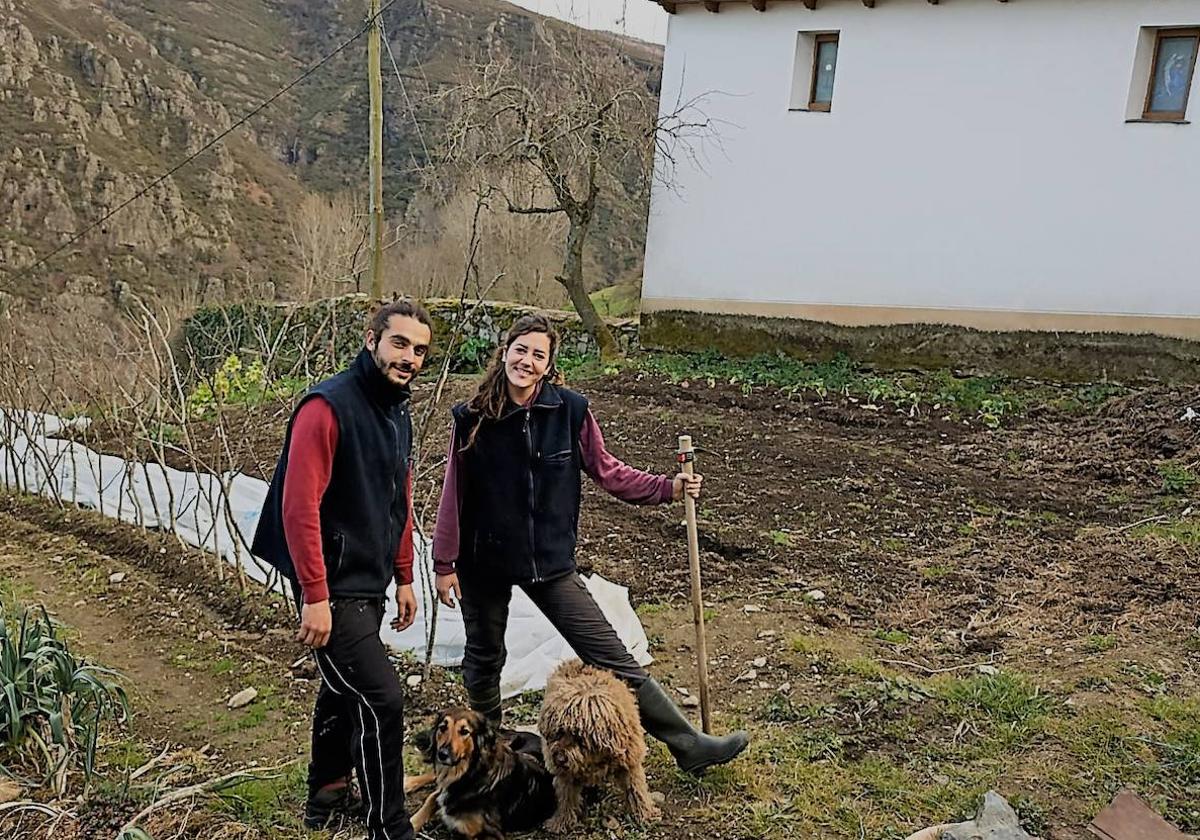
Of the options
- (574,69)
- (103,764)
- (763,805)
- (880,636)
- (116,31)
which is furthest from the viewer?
(116,31)

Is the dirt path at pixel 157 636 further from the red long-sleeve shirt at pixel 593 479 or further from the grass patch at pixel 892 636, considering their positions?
the grass patch at pixel 892 636

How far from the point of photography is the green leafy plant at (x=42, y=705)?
2.98 meters

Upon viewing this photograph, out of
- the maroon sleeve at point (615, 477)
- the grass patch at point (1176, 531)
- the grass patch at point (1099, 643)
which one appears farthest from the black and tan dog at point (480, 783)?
the grass patch at point (1176, 531)

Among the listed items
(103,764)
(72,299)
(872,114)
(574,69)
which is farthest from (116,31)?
(103,764)

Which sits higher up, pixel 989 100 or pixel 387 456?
pixel 989 100

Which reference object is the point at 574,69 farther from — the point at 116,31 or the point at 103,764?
the point at 116,31

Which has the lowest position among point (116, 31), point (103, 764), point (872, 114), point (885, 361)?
point (103, 764)

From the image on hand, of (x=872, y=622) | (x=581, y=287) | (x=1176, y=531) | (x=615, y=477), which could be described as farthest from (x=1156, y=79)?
(x=615, y=477)

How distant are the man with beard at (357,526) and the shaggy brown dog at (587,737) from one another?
0.45 meters

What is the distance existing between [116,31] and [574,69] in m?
32.7

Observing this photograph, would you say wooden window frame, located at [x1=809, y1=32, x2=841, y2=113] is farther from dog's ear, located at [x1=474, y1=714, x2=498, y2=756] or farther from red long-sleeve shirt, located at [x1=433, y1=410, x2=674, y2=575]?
dog's ear, located at [x1=474, y1=714, x2=498, y2=756]

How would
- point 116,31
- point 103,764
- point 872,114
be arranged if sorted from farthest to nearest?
1. point 116,31
2. point 872,114
3. point 103,764

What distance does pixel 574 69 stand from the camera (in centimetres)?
1191

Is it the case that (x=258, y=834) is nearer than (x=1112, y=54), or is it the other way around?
(x=258, y=834)
